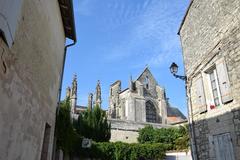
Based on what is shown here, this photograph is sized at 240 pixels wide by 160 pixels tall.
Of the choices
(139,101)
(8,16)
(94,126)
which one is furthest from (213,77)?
(139,101)

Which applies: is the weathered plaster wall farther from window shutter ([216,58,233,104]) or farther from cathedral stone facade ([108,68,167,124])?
cathedral stone facade ([108,68,167,124])

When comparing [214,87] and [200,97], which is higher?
[214,87]

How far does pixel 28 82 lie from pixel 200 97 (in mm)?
5669

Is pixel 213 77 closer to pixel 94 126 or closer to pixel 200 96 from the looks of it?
pixel 200 96

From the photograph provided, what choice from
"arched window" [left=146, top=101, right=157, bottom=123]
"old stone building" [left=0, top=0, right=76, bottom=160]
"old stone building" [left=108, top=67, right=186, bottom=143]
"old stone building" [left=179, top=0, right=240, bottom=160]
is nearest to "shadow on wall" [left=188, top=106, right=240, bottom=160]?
"old stone building" [left=179, top=0, right=240, bottom=160]

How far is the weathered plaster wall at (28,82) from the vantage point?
3303mm

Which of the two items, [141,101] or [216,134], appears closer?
[216,134]

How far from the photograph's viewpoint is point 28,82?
434cm

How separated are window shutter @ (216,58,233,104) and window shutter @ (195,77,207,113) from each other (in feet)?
3.26

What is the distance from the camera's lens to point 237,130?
5.95 metres

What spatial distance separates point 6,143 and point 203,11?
294 inches

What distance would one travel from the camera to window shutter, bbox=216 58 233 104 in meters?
6.37

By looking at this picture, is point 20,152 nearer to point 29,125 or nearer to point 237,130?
point 29,125

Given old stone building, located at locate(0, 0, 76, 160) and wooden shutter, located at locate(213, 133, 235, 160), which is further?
wooden shutter, located at locate(213, 133, 235, 160)
